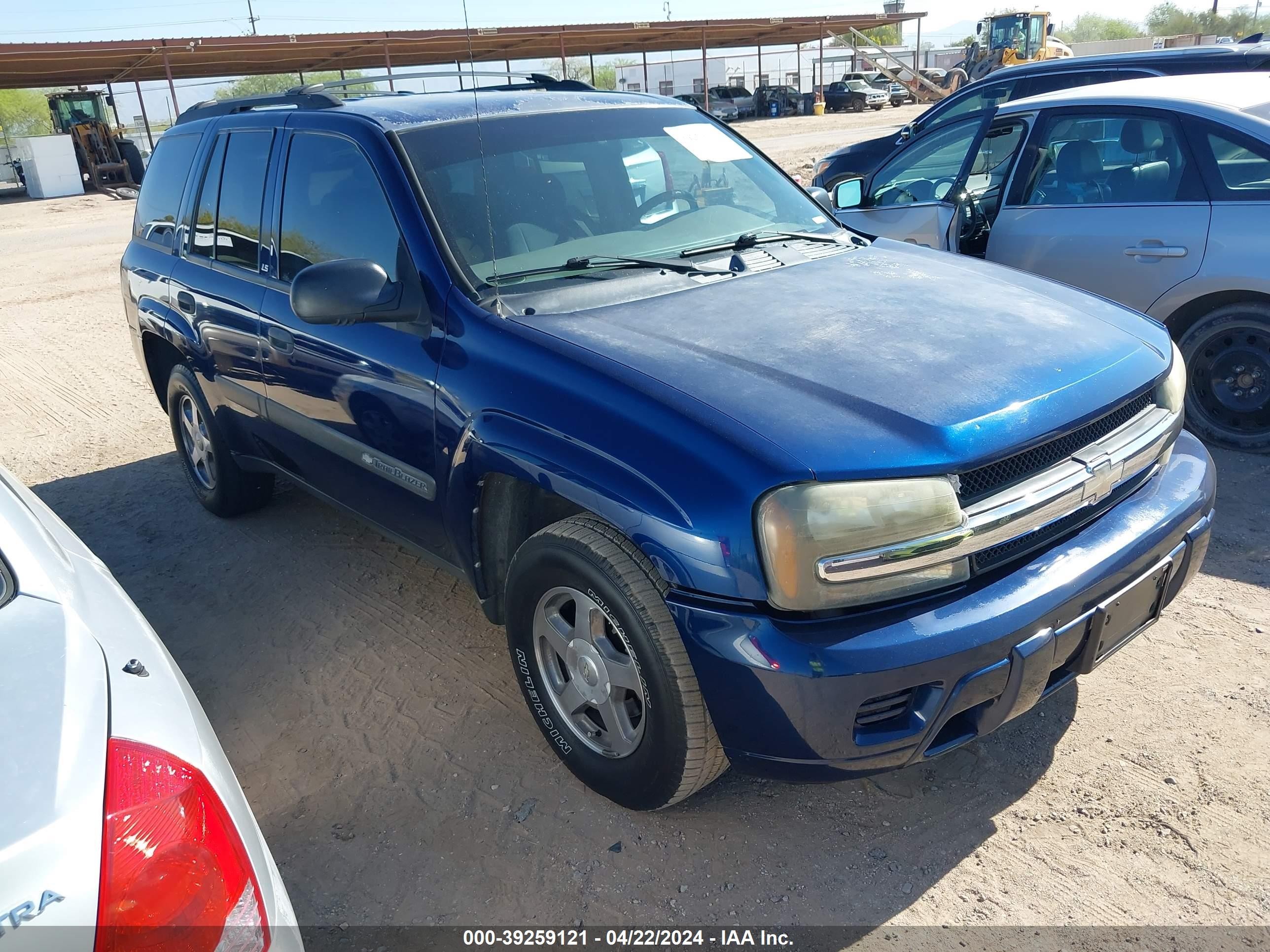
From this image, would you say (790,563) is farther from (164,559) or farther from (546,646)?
(164,559)

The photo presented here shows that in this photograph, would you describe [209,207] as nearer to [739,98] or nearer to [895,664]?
[895,664]

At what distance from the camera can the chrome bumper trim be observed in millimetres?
2160

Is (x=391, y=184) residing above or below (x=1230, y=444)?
above

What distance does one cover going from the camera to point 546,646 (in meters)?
2.86

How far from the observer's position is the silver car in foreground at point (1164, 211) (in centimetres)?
461

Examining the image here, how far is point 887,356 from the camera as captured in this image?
2533mm

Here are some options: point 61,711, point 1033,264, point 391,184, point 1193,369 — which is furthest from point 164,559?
point 1193,369

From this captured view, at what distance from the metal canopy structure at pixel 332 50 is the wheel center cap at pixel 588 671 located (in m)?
22.1

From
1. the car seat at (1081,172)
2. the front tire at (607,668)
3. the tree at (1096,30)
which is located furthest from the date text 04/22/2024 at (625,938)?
the tree at (1096,30)

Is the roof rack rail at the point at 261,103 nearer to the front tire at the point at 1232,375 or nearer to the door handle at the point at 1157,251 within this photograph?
the door handle at the point at 1157,251

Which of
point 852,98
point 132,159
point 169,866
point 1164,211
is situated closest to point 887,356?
point 169,866

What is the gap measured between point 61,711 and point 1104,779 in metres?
2.62

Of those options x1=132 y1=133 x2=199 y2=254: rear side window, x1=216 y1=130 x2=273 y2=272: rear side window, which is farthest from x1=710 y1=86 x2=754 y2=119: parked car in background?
x1=216 y1=130 x2=273 y2=272: rear side window

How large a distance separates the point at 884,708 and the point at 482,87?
3.05 m
